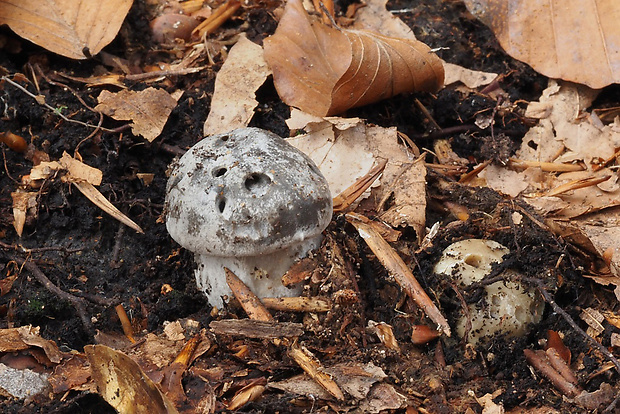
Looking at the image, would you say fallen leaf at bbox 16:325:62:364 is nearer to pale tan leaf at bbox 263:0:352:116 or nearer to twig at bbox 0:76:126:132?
twig at bbox 0:76:126:132

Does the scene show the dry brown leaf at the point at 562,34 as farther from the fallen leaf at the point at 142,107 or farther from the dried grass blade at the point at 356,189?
the fallen leaf at the point at 142,107

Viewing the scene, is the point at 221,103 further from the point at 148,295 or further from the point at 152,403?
the point at 152,403

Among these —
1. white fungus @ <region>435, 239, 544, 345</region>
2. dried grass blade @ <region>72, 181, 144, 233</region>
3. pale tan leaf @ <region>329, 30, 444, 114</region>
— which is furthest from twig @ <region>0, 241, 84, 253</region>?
white fungus @ <region>435, 239, 544, 345</region>

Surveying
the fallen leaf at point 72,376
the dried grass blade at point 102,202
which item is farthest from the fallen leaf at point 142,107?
the fallen leaf at point 72,376

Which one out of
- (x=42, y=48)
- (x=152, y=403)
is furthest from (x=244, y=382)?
(x=42, y=48)

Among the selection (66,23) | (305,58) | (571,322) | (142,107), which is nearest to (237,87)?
(305,58)
